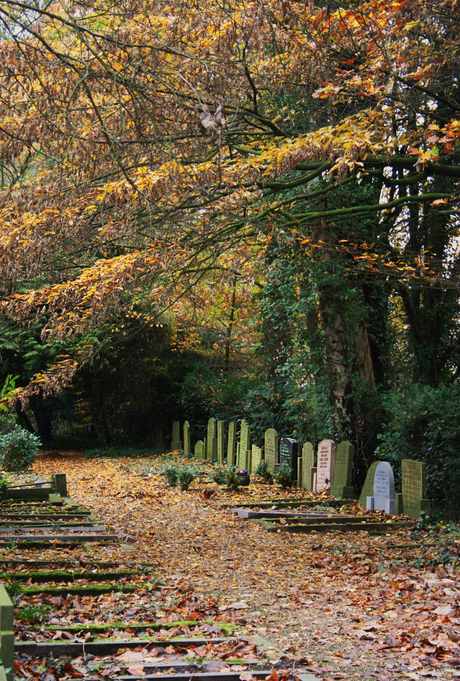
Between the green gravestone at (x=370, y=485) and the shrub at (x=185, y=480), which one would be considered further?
the shrub at (x=185, y=480)

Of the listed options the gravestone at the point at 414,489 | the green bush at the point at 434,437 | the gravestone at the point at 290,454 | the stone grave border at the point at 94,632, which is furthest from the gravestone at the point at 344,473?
the stone grave border at the point at 94,632

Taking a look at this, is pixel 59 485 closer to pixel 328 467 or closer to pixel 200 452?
pixel 328 467

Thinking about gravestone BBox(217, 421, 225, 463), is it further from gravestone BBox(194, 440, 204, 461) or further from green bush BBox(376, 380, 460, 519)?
green bush BBox(376, 380, 460, 519)

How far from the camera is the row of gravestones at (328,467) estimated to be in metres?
9.41

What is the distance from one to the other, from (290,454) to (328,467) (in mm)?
1447

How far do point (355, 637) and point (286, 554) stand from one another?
293 centimetres

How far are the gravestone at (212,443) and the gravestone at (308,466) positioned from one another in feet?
17.3

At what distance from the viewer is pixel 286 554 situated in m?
7.46

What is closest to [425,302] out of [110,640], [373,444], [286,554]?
[373,444]

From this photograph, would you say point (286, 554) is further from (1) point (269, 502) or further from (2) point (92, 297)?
(2) point (92, 297)

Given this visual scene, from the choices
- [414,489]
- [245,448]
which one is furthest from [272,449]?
[414,489]

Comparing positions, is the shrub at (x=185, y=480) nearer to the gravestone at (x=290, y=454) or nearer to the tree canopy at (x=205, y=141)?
the gravestone at (x=290, y=454)

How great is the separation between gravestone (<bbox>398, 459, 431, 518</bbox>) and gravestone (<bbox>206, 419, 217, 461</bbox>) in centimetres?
831

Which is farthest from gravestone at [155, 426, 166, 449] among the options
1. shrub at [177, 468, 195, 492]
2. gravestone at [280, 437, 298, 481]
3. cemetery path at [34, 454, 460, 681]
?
cemetery path at [34, 454, 460, 681]
